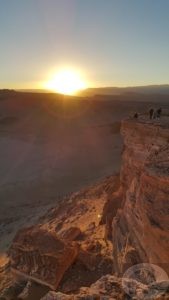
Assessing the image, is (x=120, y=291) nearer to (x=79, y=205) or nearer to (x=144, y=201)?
(x=144, y=201)

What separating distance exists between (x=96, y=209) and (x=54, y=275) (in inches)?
208

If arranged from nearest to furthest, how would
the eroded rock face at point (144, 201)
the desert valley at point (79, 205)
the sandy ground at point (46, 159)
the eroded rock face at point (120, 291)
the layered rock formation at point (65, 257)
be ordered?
the eroded rock face at point (120, 291) < the eroded rock face at point (144, 201) < the desert valley at point (79, 205) < the layered rock formation at point (65, 257) < the sandy ground at point (46, 159)

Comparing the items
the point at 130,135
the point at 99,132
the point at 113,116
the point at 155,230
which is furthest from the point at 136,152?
the point at 113,116

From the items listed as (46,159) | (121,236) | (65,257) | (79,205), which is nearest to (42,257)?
(65,257)

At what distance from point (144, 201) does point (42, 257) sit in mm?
4166

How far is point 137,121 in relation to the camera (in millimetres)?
12367

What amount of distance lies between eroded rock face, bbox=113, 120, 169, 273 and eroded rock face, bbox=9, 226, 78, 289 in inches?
60.0

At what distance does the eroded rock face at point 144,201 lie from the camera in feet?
27.0

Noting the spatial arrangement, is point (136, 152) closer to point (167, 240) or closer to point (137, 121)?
point (137, 121)

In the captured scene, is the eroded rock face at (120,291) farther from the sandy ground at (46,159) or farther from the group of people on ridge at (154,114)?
the sandy ground at (46,159)

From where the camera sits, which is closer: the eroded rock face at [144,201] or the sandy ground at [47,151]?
the eroded rock face at [144,201]

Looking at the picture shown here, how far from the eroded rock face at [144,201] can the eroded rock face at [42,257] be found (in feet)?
5.00

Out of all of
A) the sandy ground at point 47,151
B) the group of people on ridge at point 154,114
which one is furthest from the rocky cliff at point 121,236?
the sandy ground at point 47,151

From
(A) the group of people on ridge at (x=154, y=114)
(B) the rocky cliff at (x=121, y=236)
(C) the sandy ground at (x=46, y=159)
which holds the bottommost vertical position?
(C) the sandy ground at (x=46, y=159)
